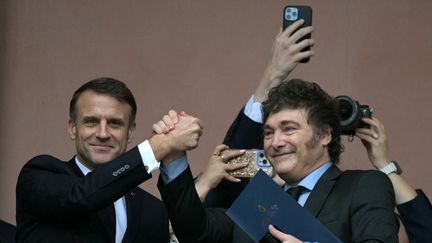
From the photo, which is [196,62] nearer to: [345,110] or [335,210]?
[345,110]

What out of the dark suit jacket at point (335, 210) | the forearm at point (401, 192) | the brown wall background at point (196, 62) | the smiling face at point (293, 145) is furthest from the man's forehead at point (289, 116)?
the brown wall background at point (196, 62)

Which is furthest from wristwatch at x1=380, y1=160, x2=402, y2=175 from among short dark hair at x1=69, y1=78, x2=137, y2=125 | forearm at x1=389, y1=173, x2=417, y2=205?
short dark hair at x1=69, y1=78, x2=137, y2=125

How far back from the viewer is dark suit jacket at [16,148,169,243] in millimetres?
3297

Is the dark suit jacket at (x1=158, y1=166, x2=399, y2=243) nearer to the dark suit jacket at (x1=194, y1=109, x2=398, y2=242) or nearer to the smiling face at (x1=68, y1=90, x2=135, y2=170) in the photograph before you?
the dark suit jacket at (x1=194, y1=109, x2=398, y2=242)

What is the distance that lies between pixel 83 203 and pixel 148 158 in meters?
0.23

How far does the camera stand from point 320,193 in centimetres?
311

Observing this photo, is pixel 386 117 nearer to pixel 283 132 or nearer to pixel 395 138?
pixel 395 138

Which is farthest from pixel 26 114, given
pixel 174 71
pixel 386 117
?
pixel 386 117

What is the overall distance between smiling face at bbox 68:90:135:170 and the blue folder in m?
0.67

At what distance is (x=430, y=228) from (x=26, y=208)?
124 centimetres

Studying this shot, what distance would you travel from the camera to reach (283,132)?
3.20m

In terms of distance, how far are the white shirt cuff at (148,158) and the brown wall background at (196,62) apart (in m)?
1.64

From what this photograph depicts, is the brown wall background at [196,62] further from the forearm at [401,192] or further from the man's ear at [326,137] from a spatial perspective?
the man's ear at [326,137]

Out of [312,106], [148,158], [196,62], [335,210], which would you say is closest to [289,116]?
[312,106]
